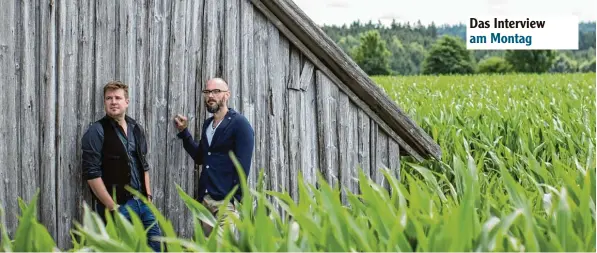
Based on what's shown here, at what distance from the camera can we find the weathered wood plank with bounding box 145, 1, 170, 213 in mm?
6809

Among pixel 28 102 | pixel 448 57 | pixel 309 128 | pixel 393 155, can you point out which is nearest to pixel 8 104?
pixel 28 102

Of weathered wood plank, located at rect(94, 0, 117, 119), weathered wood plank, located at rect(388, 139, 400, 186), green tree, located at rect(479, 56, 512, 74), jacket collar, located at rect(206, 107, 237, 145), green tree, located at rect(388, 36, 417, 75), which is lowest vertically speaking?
weathered wood plank, located at rect(388, 139, 400, 186)

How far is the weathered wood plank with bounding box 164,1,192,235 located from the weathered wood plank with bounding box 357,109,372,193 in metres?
1.51

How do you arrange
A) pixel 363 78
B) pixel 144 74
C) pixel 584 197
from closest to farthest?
pixel 584 197 → pixel 144 74 → pixel 363 78

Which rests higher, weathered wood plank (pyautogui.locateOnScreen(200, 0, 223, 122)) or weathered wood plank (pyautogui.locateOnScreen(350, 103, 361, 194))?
weathered wood plank (pyautogui.locateOnScreen(200, 0, 223, 122))

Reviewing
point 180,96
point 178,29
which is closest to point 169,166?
point 180,96

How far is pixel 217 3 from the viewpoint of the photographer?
23.1 feet

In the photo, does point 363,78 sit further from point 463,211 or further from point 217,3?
point 463,211

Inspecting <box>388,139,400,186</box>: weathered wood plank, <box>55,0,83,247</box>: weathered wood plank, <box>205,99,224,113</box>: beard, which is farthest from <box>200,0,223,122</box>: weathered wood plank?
<box>388,139,400,186</box>: weathered wood plank

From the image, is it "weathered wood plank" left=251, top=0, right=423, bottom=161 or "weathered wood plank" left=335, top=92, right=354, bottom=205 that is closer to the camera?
"weathered wood plank" left=251, top=0, right=423, bottom=161

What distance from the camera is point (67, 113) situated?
257 inches

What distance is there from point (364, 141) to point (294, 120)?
0.67m

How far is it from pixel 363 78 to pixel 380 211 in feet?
14.8

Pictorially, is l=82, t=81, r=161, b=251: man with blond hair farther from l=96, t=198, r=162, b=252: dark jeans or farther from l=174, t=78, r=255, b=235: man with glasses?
l=174, t=78, r=255, b=235: man with glasses
